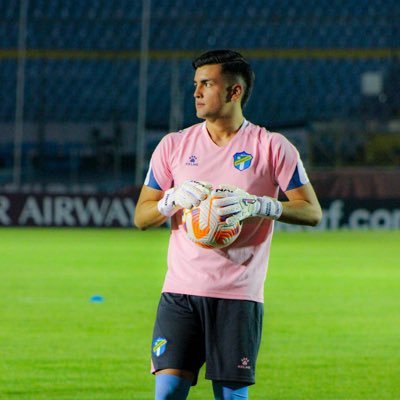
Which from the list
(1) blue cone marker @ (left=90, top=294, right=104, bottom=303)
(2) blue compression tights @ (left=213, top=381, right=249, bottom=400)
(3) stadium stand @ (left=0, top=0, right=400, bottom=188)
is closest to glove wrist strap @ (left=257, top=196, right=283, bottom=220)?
(2) blue compression tights @ (left=213, top=381, right=249, bottom=400)

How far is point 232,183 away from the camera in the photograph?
5.18 metres

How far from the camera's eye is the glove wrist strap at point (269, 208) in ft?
16.6

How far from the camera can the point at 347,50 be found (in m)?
31.7

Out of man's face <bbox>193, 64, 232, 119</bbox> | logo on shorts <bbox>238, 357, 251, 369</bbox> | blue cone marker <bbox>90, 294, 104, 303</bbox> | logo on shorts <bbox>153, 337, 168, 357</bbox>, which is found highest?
man's face <bbox>193, 64, 232, 119</bbox>

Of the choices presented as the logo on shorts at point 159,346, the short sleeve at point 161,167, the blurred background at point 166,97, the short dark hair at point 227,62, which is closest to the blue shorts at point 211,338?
the logo on shorts at point 159,346

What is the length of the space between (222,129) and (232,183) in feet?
0.86

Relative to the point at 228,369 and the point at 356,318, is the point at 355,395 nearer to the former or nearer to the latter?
the point at 228,369

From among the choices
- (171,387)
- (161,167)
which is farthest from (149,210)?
(171,387)

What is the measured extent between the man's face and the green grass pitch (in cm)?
300

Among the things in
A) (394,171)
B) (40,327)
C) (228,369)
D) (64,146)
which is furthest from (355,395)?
(64,146)

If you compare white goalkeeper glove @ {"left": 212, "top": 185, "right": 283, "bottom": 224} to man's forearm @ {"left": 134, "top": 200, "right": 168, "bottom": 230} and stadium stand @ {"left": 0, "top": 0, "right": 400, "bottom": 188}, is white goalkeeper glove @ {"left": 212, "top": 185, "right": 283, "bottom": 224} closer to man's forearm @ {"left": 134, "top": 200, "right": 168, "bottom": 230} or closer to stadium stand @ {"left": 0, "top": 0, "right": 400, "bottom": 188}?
man's forearm @ {"left": 134, "top": 200, "right": 168, "bottom": 230}

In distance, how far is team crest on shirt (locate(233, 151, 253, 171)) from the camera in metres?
5.19

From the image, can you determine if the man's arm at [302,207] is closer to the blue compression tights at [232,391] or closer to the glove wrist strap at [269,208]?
the glove wrist strap at [269,208]

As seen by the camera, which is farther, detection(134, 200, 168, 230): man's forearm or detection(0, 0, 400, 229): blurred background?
detection(0, 0, 400, 229): blurred background
